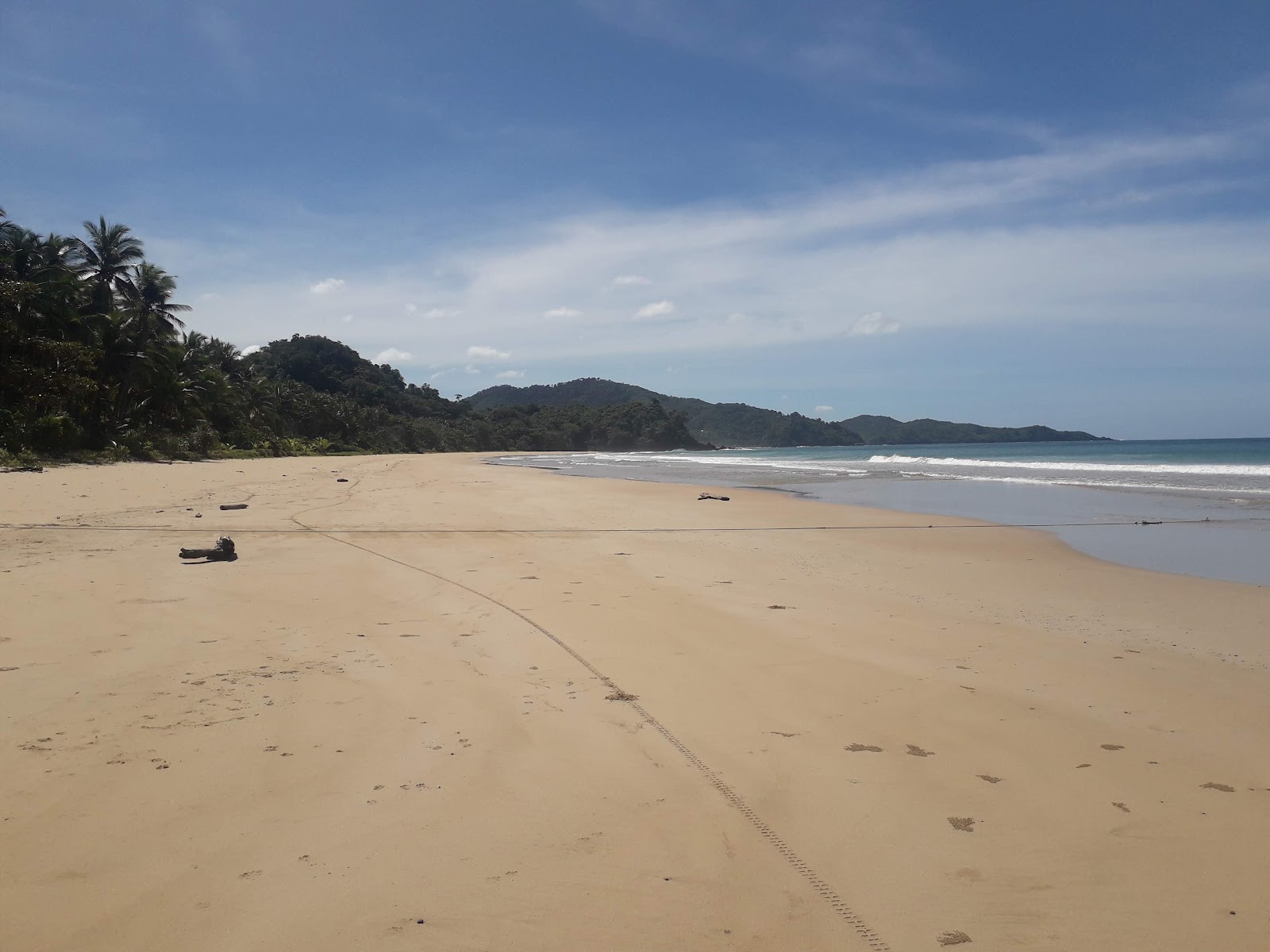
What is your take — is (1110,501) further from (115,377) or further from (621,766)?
(115,377)

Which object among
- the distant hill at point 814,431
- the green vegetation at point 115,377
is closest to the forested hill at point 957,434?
the distant hill at point 814,431

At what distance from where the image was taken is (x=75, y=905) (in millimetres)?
2363

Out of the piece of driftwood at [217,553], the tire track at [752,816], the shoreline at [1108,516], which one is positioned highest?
the shoreline at [1108,516]

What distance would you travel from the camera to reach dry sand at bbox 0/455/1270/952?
7.96 ft

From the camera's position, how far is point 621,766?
346 centimetres

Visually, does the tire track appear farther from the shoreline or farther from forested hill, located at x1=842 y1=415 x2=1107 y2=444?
forested hill, located at x1=842 y1=415 x2=1107 y2=444

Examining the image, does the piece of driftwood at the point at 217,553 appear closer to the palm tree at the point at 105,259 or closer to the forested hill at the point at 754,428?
the palm tree at the point at 105,259

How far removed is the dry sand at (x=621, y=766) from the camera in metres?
2.43

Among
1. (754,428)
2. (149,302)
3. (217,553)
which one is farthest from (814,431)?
(217,553)

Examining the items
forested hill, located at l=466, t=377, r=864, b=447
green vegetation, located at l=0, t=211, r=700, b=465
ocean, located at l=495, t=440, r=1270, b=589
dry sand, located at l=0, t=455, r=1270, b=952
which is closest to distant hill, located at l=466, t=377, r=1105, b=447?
forested hill, located at l=466, t=377, r=864, b=447

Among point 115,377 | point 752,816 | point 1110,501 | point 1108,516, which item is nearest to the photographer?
point 752,816

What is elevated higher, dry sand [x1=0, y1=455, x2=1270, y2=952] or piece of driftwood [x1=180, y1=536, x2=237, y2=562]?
piece of driftwood [x1=180, y1=536, x2=237, y2=562]

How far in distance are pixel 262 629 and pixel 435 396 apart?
377 ft

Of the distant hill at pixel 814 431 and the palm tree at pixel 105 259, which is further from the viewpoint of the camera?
the distant hill at pixel 814 431
